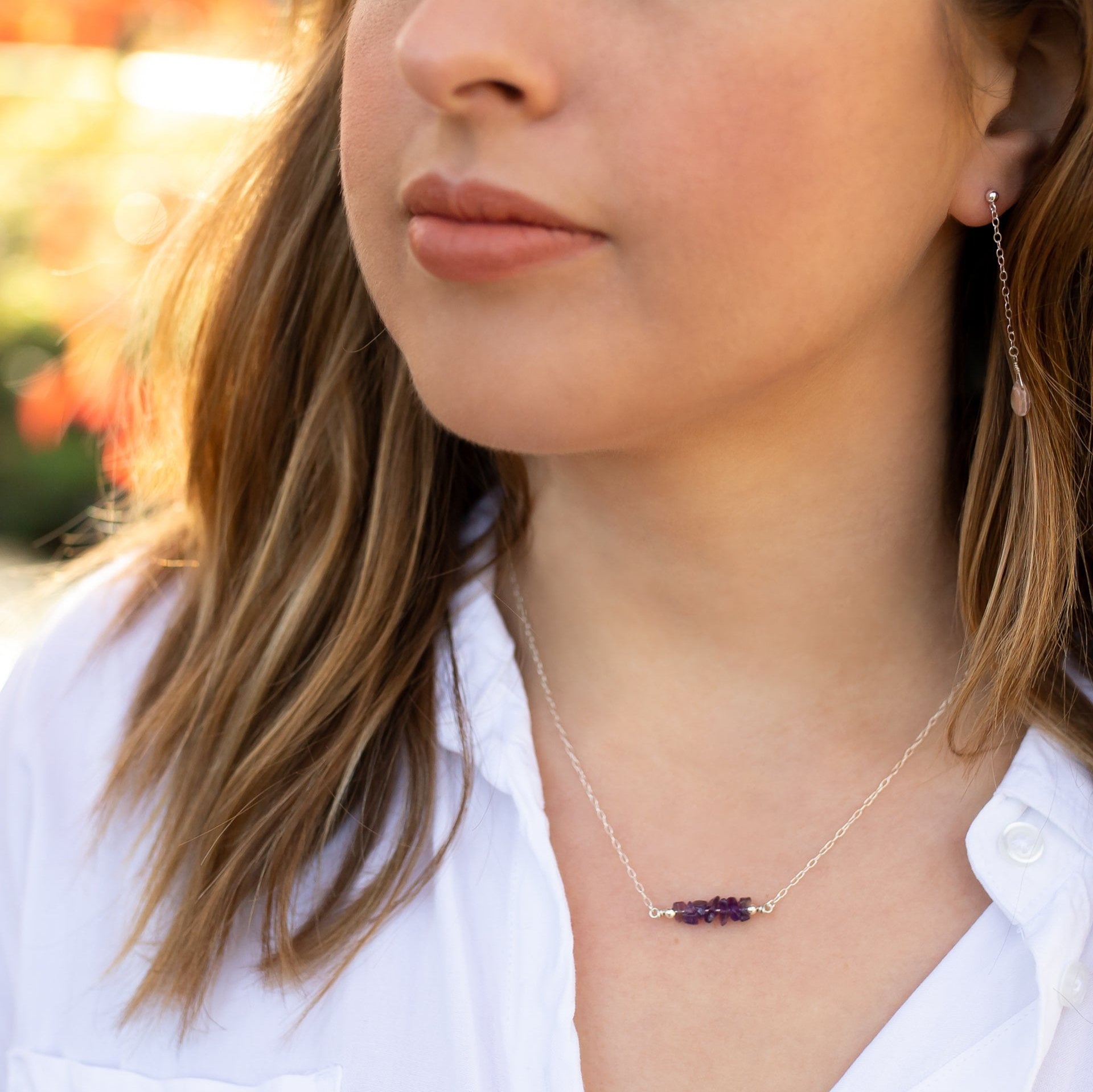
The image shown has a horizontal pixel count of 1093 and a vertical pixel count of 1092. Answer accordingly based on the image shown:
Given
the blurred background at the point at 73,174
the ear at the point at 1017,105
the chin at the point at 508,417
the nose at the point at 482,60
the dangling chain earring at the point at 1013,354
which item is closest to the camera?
the nose at the point at 482,60

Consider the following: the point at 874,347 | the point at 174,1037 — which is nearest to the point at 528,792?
the point at 174,1037

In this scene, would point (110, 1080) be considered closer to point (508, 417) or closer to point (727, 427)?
point (508, 417)

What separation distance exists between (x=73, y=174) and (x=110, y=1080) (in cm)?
393

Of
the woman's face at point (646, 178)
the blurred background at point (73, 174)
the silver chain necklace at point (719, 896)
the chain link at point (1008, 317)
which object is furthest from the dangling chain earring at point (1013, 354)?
the blurred background at point (73, 174)

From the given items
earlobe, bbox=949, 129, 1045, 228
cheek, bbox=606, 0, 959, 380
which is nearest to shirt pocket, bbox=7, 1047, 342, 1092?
cheek, bbox=606, 0, 959, 380

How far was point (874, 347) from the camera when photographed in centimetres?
170

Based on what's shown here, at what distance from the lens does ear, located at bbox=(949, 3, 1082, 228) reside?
1.57 m

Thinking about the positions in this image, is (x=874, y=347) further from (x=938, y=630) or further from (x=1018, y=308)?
(x=938, y=630)

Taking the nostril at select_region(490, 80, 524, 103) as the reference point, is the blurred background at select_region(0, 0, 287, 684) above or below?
above

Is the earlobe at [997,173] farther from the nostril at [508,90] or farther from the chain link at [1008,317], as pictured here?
the nostril at [508,90]

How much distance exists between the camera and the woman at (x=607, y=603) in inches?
55.0

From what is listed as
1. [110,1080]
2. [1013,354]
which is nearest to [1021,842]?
[1013,354]

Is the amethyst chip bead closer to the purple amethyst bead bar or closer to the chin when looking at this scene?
the purple amethyst bead bar

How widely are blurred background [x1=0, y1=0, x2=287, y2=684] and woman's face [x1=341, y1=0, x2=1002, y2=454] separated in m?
3.26
